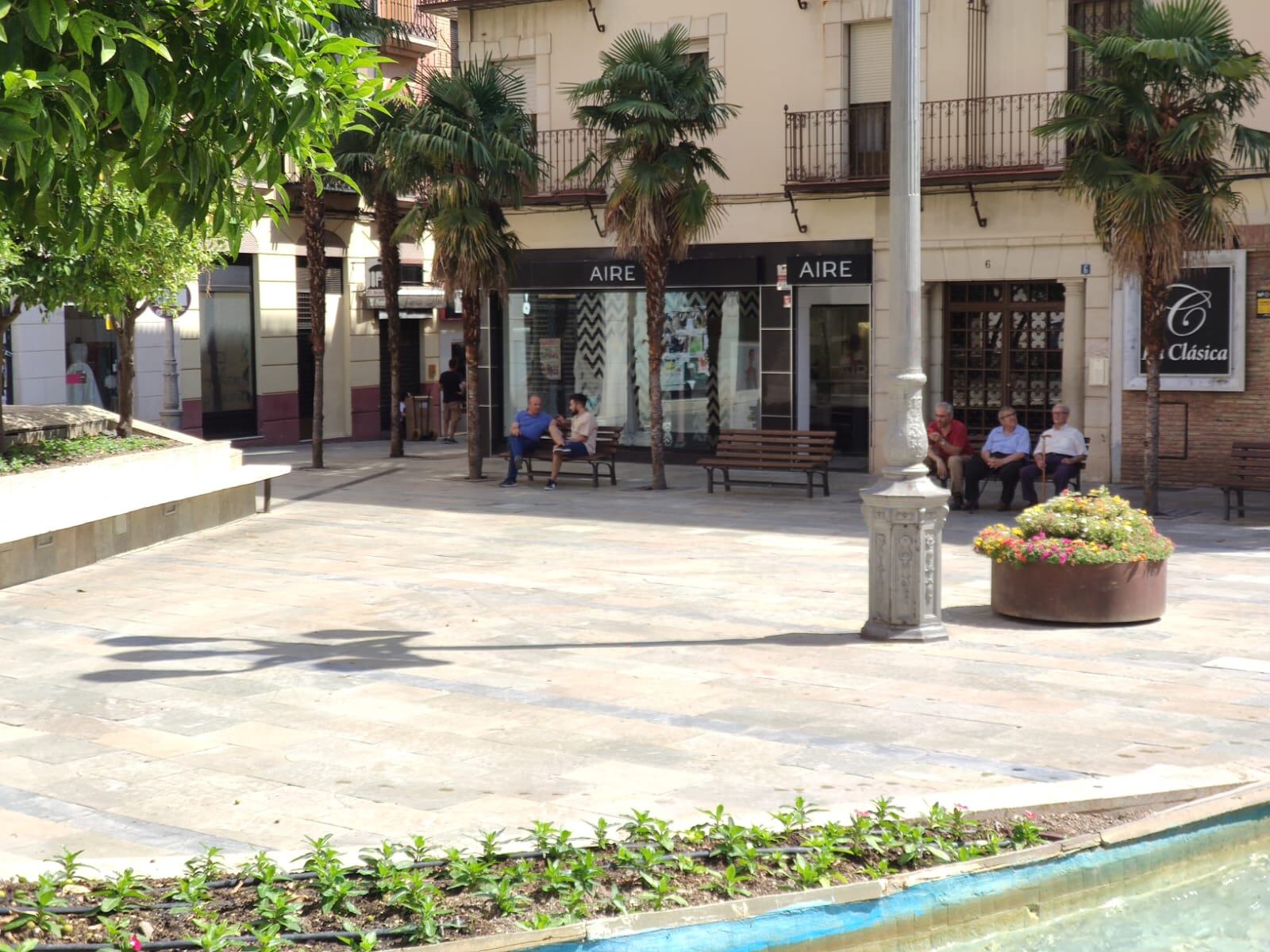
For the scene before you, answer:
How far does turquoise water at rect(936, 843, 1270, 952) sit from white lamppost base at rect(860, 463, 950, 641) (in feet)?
14.1

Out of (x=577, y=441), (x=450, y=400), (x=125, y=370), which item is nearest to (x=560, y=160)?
(x=577, y=441)

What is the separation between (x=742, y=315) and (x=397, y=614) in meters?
13.2

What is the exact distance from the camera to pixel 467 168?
69.6 feet

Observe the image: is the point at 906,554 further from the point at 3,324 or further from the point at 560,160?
the point at 560,160

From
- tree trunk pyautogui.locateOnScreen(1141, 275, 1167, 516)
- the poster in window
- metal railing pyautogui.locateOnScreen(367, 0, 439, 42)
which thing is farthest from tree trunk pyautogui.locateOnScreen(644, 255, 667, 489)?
metal railing pyautogui.locateOnScreen(367, 0, 439, 42)

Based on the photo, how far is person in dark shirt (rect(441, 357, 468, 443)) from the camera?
1208 inches

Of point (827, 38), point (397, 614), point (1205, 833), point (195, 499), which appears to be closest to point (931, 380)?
point (827, 38)

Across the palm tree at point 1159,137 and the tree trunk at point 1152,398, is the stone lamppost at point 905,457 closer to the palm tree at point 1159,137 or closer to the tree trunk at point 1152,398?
the palm tree at point 1159,137

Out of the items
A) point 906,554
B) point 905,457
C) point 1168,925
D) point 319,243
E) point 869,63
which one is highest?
point 869,63

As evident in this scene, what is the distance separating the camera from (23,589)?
44.5 feet

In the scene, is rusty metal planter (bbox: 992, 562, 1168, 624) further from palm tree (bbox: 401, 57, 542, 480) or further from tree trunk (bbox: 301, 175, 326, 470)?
tree trunk (bbox: 301, 175, 326, 470)

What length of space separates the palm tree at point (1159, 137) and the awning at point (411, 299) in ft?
54.7

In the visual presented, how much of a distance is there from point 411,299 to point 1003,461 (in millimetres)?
16174

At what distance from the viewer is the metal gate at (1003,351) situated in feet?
73.3
